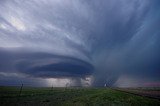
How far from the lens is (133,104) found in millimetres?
27359

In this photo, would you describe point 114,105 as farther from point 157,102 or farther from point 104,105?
point 157,102

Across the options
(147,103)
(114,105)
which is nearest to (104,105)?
(114,105)

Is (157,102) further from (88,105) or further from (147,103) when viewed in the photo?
(88,105)

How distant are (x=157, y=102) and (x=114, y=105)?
667 cm

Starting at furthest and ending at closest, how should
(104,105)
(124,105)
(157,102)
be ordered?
(104,105)
(124,105)
(157,102)

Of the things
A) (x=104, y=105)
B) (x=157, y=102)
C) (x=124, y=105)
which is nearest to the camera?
(x=157, y=102)

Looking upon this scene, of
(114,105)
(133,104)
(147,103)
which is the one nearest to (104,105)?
(114,105)

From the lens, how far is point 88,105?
29922 mm

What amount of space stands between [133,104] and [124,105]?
168 cm

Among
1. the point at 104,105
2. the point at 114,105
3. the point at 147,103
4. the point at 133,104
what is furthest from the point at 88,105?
the point at 147,103

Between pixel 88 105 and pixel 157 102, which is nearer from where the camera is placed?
pixel 157 102

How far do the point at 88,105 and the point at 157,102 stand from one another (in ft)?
37.8

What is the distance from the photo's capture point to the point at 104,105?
28.6m

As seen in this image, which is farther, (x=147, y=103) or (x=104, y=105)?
(x=104, y=105)
